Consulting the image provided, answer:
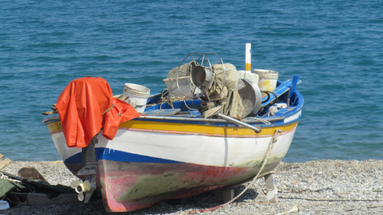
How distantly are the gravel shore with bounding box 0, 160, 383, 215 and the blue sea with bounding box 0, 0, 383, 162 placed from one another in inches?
75.1

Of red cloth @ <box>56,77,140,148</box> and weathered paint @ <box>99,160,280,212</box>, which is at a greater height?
red cloth @ <box>56,77,140,148</box>

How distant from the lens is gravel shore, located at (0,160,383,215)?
21.3 feet

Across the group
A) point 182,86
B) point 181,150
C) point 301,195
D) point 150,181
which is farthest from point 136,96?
point 301,195

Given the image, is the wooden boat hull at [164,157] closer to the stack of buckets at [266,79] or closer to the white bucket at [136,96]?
the white bucket at [136,96]

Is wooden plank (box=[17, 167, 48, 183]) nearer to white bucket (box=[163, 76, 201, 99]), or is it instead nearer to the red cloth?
white bucket (box=[163, 76, 201, 99])

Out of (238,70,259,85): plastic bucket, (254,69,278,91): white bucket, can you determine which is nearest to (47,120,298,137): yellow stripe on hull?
(238,70,259,85): plastic bucket

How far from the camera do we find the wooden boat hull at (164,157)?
18.4 ft

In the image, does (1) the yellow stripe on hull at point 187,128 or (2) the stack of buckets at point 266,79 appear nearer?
(1) the yellow stripe on hull at point 187,128

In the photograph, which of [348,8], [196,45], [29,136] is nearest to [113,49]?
[196,45]

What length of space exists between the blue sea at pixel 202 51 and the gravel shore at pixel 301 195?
6.26ft

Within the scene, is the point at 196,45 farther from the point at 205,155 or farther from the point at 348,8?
the point at 205,155

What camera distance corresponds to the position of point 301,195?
7520mm

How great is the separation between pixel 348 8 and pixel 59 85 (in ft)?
65.5

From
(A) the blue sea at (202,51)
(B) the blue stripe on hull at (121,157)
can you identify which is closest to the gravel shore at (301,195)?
(B) the blue stripe on hull at (121,157)
